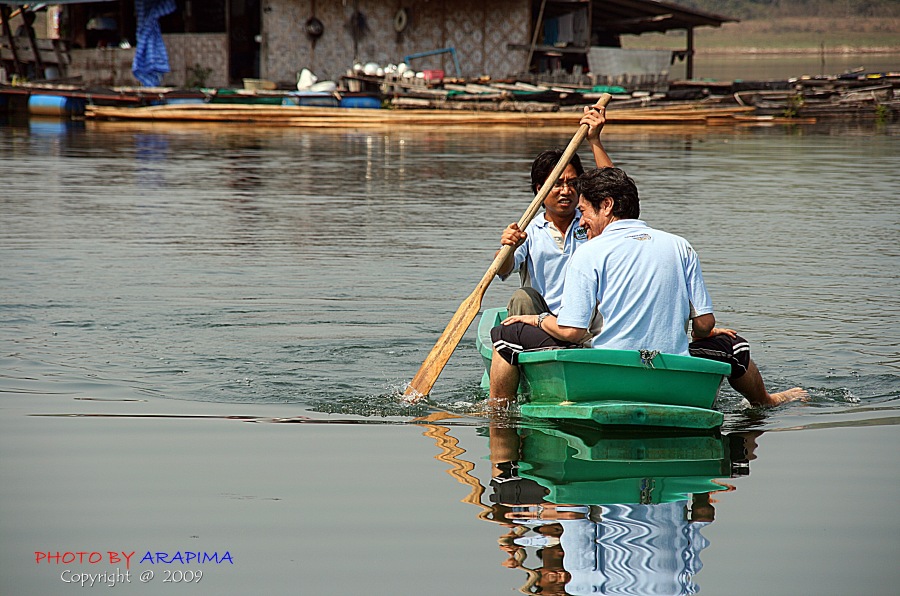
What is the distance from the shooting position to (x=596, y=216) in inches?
196

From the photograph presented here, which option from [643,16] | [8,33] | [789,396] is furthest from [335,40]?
[789,396]

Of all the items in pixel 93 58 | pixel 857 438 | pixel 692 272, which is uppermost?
pixel 93 58

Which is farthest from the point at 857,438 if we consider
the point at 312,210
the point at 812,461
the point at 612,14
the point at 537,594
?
the point at 612,14

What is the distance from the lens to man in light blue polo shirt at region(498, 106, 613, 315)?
19.3 feet

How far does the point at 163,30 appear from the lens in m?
32.8

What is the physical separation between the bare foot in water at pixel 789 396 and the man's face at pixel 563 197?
1.38m

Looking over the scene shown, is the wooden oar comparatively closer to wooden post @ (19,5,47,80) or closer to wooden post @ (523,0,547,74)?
wooden post @ (523,0,547,74)

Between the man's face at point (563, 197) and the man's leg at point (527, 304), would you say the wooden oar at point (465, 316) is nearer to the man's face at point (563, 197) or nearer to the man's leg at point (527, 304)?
the man's face at point (563, 197)

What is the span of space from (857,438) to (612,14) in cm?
2895

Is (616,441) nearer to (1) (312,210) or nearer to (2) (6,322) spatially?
(2) (6,322)

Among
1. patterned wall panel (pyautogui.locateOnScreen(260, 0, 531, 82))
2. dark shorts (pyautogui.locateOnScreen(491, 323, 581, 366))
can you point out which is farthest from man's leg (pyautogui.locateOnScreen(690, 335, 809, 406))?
patterned wall panel (pyautogui.locateOnScreen(260, 0, 531, 82))

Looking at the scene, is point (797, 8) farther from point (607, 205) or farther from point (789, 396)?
point (607, 205)

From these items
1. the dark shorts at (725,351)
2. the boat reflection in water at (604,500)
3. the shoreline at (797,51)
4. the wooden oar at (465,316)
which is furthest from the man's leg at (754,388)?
the shoreline at (797,51)

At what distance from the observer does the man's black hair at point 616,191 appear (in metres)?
4.87
